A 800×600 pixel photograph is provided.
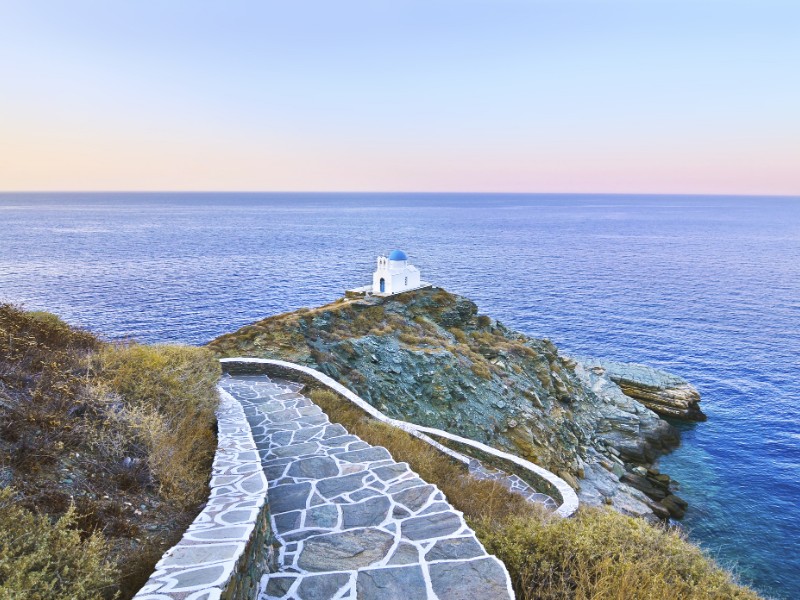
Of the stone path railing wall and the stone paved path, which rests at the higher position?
the stone paved path

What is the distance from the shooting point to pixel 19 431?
6.06m

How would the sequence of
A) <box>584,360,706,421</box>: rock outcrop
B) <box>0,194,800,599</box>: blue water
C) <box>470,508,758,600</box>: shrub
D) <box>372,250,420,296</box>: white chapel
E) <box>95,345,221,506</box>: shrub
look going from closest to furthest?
<box>470,508,758,600</box>: shrub
<box>95,345,221,506</box>: shrub
<box>0,194,800,599</box>: blue water
<box>584,360,706,421</box>: rock outcrop
<box>372,250,420,296</box>: white chapel

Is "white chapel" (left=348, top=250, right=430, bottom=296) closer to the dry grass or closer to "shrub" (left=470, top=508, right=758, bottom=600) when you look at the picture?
the dry grass

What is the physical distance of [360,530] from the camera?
665 centimetres

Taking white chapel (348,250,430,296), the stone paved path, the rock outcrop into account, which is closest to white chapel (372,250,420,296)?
white chapel (348,250,430,296)

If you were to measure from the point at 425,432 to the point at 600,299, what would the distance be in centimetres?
5162

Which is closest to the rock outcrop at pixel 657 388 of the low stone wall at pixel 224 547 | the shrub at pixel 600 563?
the shrub at pixel 600 563

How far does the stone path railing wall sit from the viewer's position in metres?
12.4

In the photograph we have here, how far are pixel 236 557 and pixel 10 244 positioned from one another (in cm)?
11295

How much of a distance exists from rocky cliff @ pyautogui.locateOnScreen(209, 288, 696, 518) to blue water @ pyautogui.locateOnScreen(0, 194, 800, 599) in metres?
2.86

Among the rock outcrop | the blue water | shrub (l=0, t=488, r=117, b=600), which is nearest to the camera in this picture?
shrub (l=0, t=488, r=117, b=600)

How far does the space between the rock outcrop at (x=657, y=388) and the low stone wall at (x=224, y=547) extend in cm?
3222

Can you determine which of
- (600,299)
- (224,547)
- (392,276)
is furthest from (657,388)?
(224,547)

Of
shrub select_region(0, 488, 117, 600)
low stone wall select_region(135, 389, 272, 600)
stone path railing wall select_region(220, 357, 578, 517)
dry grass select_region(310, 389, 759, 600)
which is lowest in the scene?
stone path railing wall select_region(220, 357, 578, 517)
